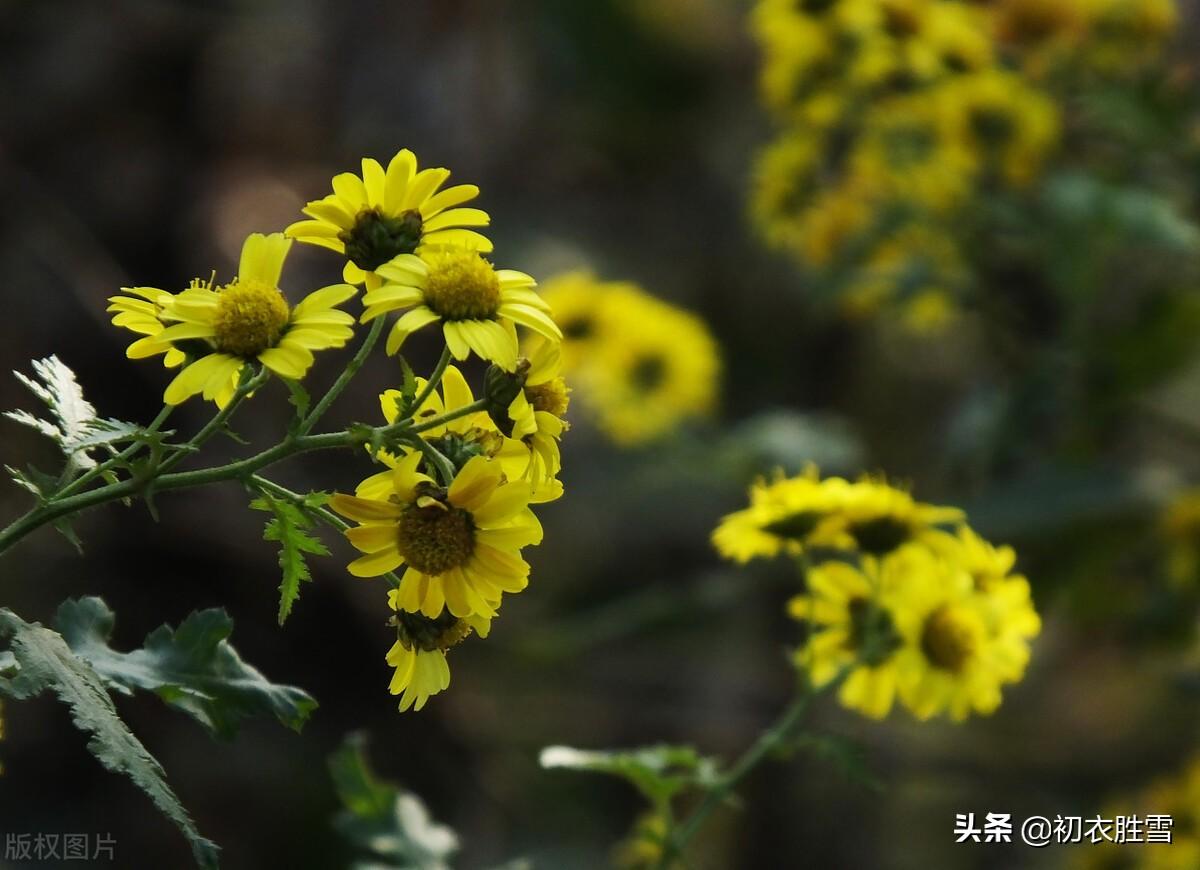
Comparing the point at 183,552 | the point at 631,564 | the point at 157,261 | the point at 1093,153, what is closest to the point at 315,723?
the point at 183,552

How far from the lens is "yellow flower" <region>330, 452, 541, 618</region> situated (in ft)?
2.05

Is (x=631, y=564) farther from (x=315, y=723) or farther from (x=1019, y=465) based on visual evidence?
(x=1019, y=465)

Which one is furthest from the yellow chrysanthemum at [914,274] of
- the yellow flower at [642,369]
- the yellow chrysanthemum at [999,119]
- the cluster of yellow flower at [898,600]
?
the cluster of yellow flower at [898,600]

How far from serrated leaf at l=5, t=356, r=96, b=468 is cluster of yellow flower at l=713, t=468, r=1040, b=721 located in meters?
0.46

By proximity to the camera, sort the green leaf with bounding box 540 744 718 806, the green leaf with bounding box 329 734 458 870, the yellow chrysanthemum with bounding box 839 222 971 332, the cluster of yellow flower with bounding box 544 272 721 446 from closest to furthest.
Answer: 1. the green leaf with bounding box 540 744 718 806
2. the green leaf with bounding box 329 734 458 870
3. the yellow chrysanthemum with bounding box 839 222 971 332
4. the cluster of yellow flower with bounding box 544 272 721 446

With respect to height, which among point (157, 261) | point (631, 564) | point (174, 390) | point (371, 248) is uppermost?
point (157, 261)

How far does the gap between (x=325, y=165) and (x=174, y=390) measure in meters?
2.40

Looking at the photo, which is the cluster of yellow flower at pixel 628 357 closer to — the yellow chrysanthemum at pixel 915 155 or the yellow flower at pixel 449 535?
the yellow chrysanthemum at pixel 915 155

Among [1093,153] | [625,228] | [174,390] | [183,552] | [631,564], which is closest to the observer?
[174,390]

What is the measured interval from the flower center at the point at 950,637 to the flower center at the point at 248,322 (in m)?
0.51

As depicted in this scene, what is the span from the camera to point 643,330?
1784 mm

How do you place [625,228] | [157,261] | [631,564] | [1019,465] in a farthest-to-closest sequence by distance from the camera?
[625,228], [631,564], [157,261], [1019,465]

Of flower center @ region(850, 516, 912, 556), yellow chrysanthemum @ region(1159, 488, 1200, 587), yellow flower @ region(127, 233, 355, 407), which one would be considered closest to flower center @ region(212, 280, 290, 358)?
yellow flower @ region(127, 233, 355, 407)

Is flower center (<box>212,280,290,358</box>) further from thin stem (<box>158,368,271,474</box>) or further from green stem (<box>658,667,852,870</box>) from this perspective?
green stem (<box>658,667,852,870</box>)
